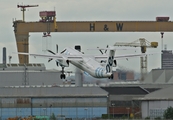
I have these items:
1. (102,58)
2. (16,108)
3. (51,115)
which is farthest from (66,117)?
(102,58)

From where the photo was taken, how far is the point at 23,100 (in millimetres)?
179375

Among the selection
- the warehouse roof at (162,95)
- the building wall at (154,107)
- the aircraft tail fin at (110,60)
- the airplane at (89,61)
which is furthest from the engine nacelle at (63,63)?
the warehouse roof at (162,95)

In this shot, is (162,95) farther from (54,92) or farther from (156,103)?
(54,92)

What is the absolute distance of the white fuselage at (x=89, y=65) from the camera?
126 meters

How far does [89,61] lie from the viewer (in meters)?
132

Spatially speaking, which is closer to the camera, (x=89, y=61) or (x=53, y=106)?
(x=89, y=61)

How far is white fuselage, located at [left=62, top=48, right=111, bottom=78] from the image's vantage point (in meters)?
126

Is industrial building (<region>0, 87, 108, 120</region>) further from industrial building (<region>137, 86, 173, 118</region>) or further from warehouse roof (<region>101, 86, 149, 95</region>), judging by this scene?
industrial building (<region>137, 86, 173, 118</region>)

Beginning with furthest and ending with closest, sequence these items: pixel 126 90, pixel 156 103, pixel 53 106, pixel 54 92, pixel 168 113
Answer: pixel 126 90
pixel 54 92
pixel 53 106
pixel 156 103
pixel 168 113

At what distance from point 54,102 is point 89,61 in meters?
47.3

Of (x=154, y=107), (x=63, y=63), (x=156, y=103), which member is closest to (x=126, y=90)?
(x=154, y=107)

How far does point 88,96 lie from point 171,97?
63.3ft

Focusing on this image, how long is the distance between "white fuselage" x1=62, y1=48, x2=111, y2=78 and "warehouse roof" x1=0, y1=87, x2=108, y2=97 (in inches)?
1708

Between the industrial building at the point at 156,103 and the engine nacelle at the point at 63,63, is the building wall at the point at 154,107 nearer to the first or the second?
the industrial building at the point at 156,103
